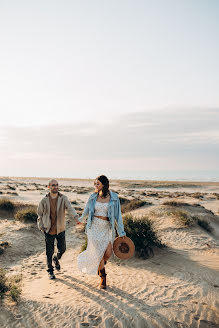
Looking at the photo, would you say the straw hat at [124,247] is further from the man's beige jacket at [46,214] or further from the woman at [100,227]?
the man's beige jacket at [46,214]

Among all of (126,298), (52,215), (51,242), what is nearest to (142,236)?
(51,242)

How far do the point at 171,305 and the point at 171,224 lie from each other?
864 cm

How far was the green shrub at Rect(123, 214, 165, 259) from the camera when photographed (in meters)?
8.68

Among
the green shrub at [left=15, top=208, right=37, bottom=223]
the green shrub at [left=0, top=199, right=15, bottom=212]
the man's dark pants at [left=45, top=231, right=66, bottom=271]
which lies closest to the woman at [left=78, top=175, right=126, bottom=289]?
the man's dark pants at [left=45, top=231, right=66, bottom=271]

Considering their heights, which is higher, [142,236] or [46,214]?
[46,214]

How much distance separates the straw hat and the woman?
0.71ft

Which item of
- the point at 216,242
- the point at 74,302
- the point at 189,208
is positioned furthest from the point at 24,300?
the point at 189,208

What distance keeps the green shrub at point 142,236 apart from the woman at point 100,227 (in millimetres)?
3042

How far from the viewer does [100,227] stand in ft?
19.1

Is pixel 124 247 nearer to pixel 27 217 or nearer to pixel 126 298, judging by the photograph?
pixel 126 298

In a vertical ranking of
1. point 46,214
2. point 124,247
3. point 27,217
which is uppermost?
point 46,214

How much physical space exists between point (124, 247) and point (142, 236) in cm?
325

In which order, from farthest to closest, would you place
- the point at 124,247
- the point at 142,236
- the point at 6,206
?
the point at 6,206 < the point at 142,236 < the point at 124,247

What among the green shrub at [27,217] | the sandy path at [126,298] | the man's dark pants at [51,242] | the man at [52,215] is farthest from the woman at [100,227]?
the green shrub at [27,217]
